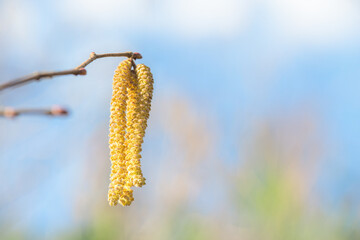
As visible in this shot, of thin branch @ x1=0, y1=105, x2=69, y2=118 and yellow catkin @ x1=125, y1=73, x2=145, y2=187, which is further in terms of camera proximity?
yellow catkin @ x1=125, y1=73, x2=145, y2=187

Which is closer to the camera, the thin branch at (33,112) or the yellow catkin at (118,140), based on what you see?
the thin branch at (33,112)

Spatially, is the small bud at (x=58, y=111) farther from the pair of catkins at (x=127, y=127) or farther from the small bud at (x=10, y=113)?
the pair of catkins at (x=127, y=127)

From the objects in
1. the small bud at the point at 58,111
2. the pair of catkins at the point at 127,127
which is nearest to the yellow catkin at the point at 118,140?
the pair of catkins at the point at 127,127

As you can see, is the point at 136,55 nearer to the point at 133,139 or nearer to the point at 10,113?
the point at 133,139

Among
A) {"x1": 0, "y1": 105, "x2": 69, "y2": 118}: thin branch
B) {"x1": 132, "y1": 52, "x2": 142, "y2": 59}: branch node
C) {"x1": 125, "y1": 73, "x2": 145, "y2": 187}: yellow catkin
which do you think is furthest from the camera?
{"x1": 132, "y1": 52, "x2": 142, "y2": 59}: branch node

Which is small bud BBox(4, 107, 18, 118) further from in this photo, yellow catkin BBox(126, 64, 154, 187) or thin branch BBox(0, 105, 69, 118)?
yellow catkin BBox(126, 64, 154, 187)

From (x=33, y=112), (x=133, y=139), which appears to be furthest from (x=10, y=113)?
(x=133, y=139)

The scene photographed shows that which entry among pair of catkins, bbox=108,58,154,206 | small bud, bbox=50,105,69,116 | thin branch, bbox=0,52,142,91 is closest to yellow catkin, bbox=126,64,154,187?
pair of catkins, bbox=108,58,154,206
